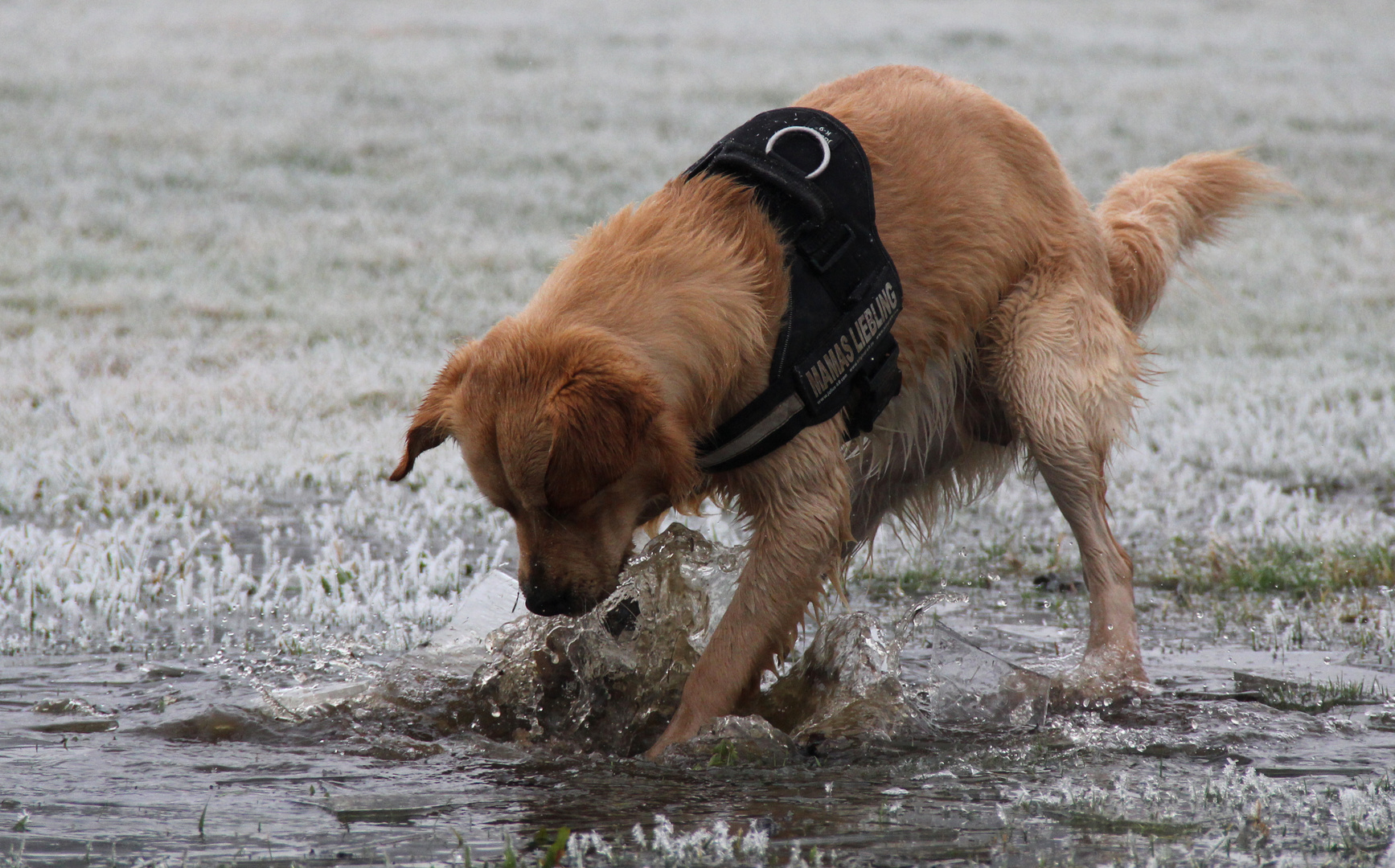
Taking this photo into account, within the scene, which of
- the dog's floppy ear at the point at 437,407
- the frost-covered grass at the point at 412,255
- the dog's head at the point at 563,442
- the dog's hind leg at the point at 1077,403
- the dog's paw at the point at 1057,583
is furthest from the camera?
the frost-covered grass at the point at 412,255

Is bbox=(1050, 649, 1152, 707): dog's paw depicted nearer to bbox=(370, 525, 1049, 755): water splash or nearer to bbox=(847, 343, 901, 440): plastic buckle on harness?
bbox=(370, 525, 1049, 755): water splash

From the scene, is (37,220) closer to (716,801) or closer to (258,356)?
(258,356)

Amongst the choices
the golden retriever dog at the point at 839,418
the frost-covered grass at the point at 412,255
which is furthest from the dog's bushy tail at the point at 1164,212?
the frost-covered grass at the point at 412,255

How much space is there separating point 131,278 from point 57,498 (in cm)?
580

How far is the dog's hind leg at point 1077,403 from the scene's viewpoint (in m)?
4.76

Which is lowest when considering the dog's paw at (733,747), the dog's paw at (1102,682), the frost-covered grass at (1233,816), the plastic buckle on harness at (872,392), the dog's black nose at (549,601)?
the dog's paw at (1102,682)

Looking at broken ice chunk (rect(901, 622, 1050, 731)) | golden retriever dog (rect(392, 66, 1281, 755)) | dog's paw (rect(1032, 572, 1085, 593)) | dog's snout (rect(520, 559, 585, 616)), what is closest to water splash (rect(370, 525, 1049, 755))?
broken ice chunk (rect(901, 622, 1050, 731))

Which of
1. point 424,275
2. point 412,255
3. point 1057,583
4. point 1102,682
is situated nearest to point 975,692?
point 1102,682

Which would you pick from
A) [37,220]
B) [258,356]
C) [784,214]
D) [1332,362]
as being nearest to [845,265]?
[784,214]

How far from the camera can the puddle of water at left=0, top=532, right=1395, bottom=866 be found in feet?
10.2

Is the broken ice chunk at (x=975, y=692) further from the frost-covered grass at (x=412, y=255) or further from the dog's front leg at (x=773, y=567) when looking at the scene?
the frost-covered grass at (x=412, y=255)

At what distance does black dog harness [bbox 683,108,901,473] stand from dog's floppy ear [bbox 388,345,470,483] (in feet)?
2.39

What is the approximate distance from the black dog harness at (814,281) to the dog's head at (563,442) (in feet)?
1.33

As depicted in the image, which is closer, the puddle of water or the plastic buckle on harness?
the puddle of water
